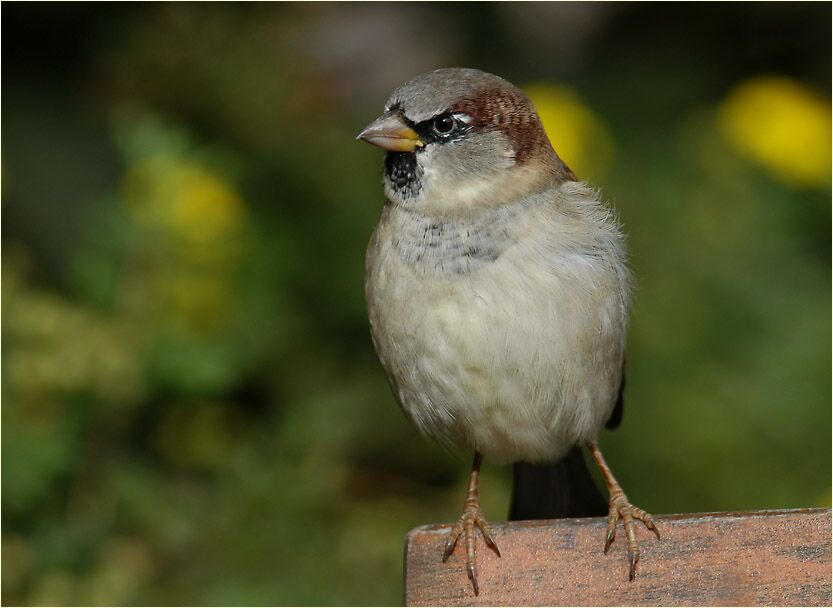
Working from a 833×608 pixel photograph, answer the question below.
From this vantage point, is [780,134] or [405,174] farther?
[780,134]

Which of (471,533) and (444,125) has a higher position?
(444,125)

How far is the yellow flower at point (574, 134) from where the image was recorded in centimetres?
378

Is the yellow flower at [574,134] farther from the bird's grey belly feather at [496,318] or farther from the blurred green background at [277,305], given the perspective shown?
the bird's grey belly feather at [496,318]

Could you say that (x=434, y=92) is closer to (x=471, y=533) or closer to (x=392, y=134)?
(x=392, y=134)

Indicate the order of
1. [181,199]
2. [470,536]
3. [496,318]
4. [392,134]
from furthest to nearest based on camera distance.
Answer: [181,199] → [392,134] → [496,318] → [470,536]

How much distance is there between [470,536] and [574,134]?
1.99 metres

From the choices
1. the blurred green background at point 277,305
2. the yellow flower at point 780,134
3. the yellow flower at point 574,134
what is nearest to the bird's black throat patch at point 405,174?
the blurred green background at point 277,305

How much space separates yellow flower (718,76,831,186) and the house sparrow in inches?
58.2

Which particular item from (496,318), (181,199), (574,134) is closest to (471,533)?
(496,318)

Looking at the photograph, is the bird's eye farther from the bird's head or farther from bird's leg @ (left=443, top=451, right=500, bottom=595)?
bird's leg @ (left=443, top=451, right=500, bottom=595)

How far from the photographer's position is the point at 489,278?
2.24 metres

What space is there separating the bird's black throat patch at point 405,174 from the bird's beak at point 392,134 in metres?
0.02

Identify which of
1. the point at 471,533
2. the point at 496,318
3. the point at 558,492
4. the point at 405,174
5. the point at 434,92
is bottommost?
the point at 558,492

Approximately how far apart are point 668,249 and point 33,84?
2.22 meters
